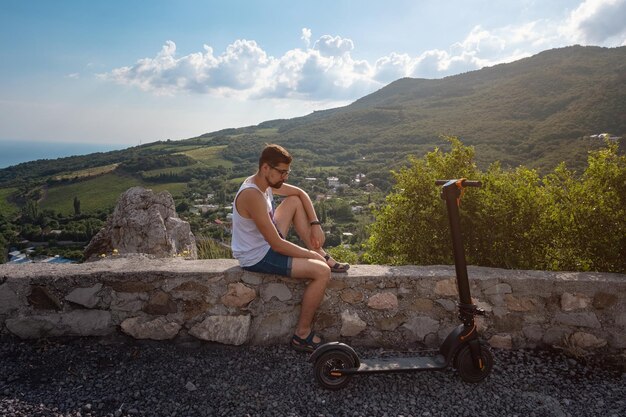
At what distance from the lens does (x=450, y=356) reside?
285 centimetres

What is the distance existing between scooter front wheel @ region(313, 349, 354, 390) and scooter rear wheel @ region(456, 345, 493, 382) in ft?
2.64

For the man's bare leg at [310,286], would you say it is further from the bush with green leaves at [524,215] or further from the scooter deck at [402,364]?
the bush with green leaves at [524,215]

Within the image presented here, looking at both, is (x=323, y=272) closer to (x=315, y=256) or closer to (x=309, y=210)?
(x=315, y=256)

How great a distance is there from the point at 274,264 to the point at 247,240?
0.30 m

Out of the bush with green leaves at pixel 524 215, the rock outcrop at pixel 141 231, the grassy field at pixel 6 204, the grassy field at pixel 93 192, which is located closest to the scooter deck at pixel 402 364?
the bush with green leaves at pixel 524 215

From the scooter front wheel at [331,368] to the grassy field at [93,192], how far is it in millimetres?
51056

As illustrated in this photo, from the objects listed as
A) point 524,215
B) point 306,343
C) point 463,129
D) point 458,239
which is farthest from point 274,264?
point 463,129

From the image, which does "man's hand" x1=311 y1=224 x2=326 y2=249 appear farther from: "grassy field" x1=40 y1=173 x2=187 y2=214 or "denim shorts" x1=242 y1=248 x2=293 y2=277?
"grassy field" x1=40 y1=173 x2=187 y2=214

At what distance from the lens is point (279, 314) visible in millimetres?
3266

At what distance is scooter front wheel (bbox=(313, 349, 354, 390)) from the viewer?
2.73m

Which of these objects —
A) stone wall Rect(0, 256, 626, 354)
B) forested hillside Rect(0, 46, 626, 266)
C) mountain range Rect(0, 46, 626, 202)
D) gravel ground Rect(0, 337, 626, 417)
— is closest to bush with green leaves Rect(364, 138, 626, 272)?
stone wall Rect(0, 256, 626, 354)

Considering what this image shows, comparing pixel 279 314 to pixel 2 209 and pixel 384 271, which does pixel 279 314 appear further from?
pixel 2 209

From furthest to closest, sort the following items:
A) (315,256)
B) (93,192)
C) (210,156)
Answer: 1. (210,156)
2. (93,192)
3. (315,256)

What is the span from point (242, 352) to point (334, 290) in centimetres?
90
